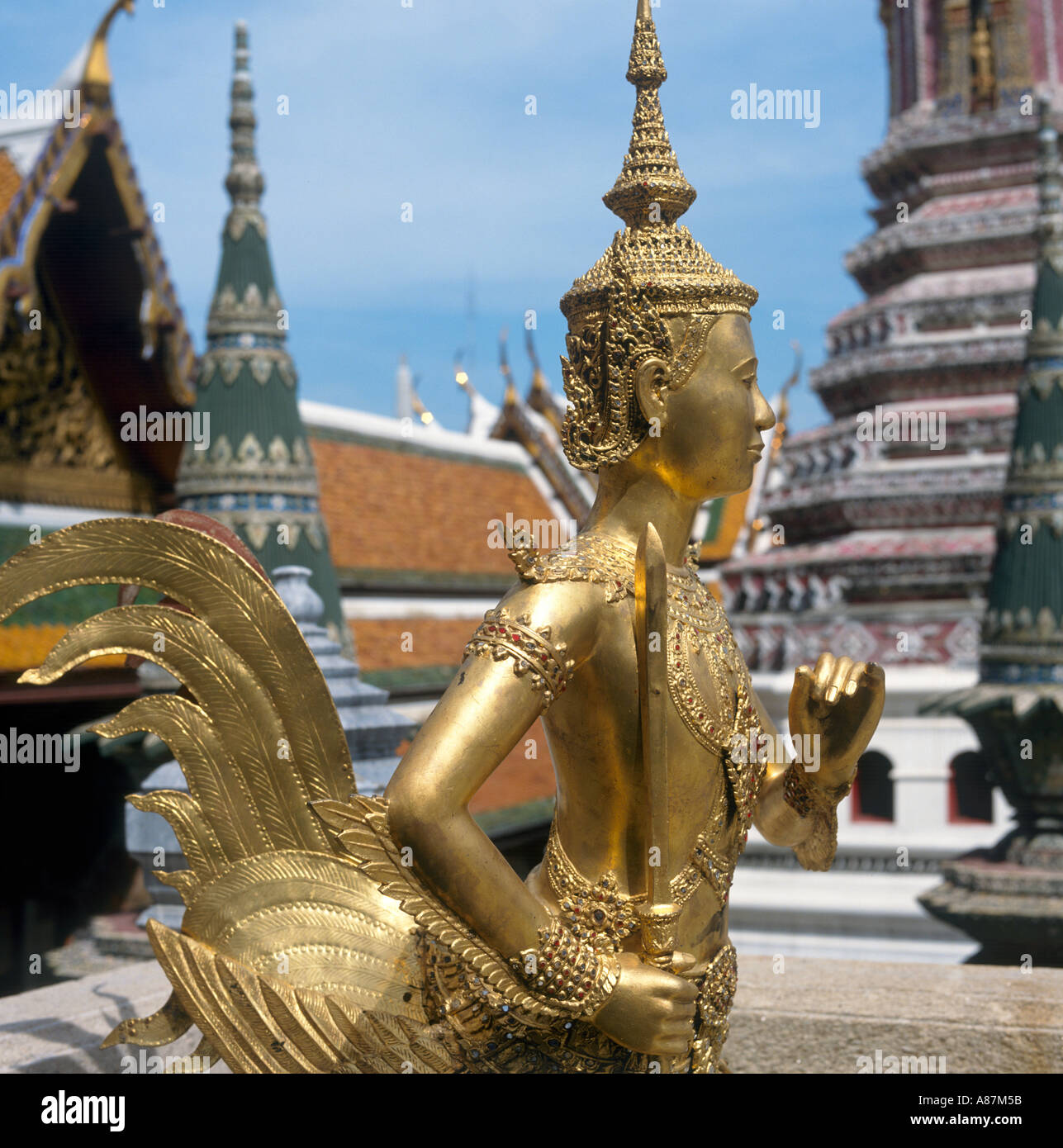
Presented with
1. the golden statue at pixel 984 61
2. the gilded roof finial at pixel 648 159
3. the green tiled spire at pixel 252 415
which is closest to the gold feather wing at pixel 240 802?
the gilded roof finial at pixel 648 159

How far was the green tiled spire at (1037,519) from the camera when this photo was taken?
8281 mm

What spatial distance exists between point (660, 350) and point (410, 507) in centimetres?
1006

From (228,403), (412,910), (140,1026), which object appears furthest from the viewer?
(228,403)

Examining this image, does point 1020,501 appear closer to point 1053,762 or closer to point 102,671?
point 1053,762

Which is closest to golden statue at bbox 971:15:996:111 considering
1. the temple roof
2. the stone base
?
the temple roof

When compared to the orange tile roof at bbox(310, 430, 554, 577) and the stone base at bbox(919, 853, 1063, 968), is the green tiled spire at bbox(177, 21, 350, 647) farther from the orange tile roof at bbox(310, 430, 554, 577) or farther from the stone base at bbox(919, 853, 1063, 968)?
the stone base at bbox(919, 853, 1063, 968)

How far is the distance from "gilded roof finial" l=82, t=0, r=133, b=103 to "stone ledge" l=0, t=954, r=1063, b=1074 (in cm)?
615

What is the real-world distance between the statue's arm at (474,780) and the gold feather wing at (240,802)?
48cm

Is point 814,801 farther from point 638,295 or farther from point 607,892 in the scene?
point 638,295

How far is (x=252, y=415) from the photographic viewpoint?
26.3ft

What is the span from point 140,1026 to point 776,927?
7.72 m

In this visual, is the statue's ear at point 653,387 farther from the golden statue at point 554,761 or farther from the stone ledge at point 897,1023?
the stone ledge at point 897,1023

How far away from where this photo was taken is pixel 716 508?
16.4 meters

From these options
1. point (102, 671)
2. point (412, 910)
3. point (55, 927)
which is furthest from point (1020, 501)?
point (55, 927)
